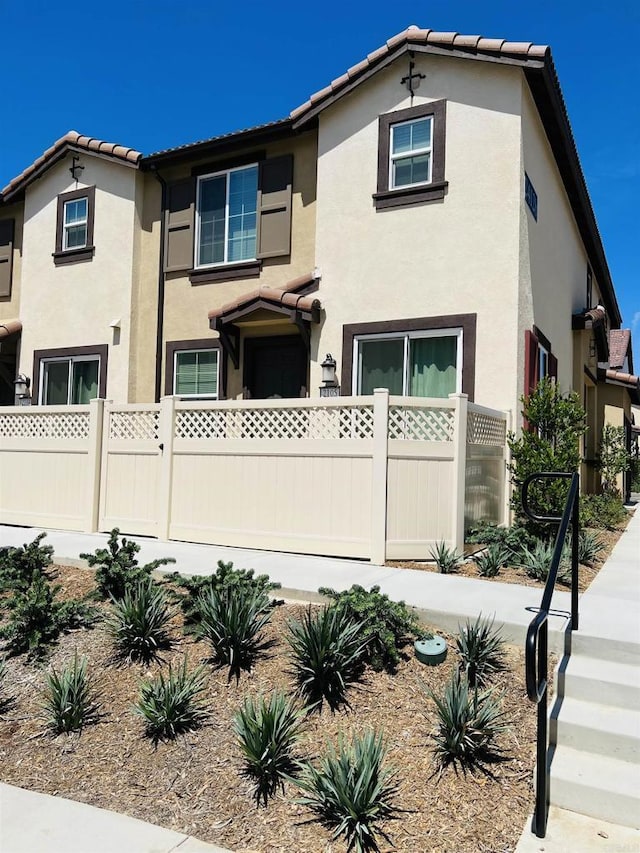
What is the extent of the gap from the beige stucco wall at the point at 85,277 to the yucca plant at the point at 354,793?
1038cm

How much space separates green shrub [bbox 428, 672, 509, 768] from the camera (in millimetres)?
3488

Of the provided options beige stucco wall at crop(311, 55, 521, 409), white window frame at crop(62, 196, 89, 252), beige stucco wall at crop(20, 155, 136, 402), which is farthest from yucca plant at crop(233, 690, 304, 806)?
white window frame at crop(62, 196, 89, 252)

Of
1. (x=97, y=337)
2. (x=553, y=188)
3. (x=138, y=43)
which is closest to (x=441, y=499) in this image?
(x=553, y=188)

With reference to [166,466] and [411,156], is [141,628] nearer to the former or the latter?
[166,466]

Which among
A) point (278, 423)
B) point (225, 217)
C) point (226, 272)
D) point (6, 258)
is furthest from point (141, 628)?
point (6, 258)

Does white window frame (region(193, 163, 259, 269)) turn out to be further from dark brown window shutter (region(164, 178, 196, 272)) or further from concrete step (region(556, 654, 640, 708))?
concrete step (region(556, 654, 640, 708))

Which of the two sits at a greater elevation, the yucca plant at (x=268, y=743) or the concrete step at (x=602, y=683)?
the concrete step at (x=602, y=683)

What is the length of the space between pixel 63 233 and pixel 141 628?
1156 centimetres

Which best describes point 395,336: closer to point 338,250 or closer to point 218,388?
point 338,250

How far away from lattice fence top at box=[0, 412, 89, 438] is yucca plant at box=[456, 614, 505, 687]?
7.40 m

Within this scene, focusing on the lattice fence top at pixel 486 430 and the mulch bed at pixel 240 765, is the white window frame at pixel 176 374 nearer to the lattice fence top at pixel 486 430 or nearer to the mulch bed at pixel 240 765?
the lattice fence top at pixel 486 430

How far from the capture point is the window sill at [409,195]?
32.1ft

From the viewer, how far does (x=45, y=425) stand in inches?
411

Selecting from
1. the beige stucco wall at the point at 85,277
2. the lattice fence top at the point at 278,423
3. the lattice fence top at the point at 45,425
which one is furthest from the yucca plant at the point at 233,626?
the beige stucco wall at the point at 85,277
